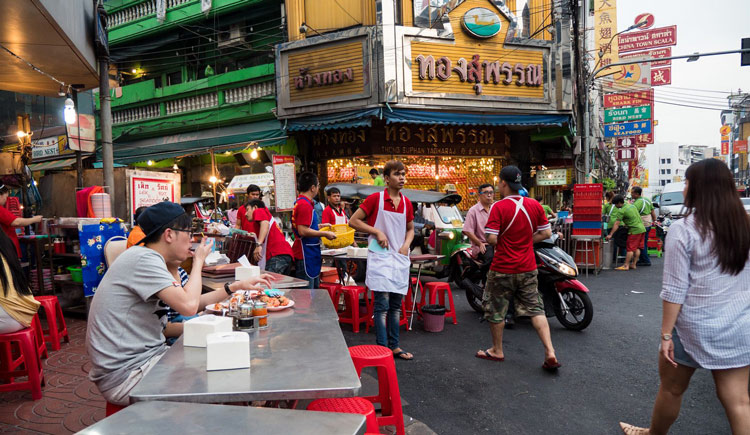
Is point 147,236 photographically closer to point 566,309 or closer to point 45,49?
point 566,309

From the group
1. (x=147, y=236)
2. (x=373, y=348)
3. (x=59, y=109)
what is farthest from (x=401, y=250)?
(x=59, y=109)

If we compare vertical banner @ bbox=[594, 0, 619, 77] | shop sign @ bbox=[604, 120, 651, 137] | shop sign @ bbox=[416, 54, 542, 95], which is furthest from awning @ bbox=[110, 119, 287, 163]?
vertical banner @ bbox=[594, 0, 619, 77]

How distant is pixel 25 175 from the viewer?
36.8ft

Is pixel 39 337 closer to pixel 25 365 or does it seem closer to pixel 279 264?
pixel 25 365

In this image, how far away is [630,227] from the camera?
35.7ft

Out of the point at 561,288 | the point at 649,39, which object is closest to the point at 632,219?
the point at 561,288

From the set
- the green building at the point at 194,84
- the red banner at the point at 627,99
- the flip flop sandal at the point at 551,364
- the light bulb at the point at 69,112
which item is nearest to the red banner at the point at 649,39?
the red banner at the point at 627,99

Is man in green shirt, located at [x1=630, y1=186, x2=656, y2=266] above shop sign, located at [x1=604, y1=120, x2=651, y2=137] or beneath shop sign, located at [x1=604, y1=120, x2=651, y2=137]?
beneath

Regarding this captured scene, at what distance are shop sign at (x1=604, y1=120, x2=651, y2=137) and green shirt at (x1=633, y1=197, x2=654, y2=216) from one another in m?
6.60

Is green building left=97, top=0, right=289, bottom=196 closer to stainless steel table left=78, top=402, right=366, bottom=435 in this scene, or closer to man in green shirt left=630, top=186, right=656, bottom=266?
man in green shirt left=630, top=186, right=656, bottom=266

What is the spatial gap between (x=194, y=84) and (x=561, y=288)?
42.3 ft

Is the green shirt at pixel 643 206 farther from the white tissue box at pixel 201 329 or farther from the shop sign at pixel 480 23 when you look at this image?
the white tissue box at pixel 201 329

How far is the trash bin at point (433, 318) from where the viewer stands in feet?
19.1

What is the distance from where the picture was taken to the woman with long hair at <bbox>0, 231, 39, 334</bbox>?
11.7 feet
